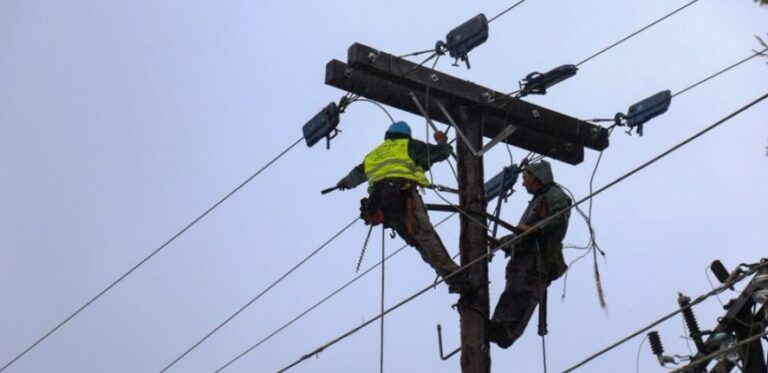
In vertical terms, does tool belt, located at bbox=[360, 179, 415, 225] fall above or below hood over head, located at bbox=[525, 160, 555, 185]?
below

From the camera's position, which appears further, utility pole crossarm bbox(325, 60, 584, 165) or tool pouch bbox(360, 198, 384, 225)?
utility pole crossarm bbox(325, 60, 584, 165)

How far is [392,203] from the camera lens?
13.3 m

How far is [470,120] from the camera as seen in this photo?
13641mm

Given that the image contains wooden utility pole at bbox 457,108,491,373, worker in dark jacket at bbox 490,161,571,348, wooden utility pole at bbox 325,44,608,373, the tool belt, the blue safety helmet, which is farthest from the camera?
the blue safety helmet

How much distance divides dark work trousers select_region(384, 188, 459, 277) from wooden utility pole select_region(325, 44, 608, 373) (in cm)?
25

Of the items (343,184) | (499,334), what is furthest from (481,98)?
(499,334)

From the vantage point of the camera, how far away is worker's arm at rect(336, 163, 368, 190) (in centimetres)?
1416

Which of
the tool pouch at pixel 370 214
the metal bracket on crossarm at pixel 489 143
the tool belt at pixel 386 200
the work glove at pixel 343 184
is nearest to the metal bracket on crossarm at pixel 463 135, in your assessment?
the metal bracket on crossarm at pixel 489 143

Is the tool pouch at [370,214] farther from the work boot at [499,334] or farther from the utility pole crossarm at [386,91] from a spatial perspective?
the work boot at [499,334]

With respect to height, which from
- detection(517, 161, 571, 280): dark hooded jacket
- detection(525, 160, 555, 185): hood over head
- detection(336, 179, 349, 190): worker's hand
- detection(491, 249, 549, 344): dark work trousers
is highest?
detection(336, 179, 349, 190): worker's hand

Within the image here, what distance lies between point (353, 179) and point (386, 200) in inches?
38.7

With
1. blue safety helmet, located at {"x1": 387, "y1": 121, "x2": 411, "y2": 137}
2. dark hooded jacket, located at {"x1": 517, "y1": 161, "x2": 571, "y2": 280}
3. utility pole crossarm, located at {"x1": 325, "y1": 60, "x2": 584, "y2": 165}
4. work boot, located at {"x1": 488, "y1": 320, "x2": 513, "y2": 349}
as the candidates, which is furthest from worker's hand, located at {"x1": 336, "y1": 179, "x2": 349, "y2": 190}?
work boot, located at {"x1": 488, "y1": 320, "x2": 513, "y2": 349}

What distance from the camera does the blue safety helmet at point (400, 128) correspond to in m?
13.9

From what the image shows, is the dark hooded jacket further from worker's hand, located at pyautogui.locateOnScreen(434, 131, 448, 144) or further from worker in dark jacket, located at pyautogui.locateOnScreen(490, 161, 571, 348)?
worker's hand, located at pyautogui.locateOnScreen(434, 131, 448, 144)
